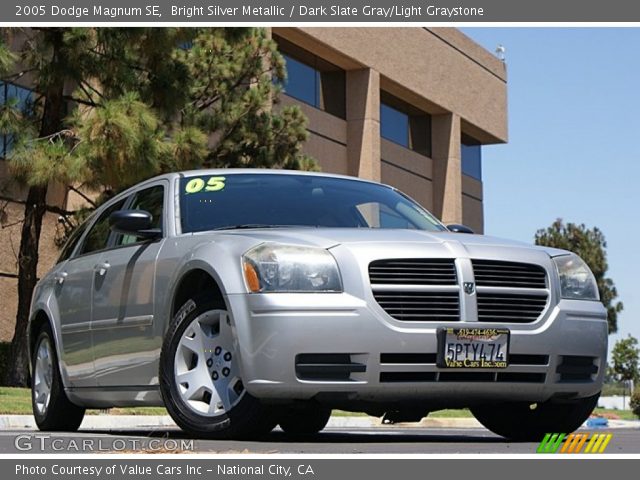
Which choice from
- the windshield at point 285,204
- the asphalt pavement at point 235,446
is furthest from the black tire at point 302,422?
the windshield at point 285,204

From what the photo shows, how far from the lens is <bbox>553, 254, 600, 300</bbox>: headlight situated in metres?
7.58

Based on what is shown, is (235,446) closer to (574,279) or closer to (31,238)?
(574,279)

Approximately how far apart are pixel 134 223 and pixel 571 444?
295 centimetres

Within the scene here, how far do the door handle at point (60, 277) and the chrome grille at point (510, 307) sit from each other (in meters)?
3.54

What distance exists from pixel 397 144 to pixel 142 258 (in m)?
36.8

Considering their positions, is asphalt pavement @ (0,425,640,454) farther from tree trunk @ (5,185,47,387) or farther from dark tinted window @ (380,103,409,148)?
dark tinted window @ (380,103,409,148)

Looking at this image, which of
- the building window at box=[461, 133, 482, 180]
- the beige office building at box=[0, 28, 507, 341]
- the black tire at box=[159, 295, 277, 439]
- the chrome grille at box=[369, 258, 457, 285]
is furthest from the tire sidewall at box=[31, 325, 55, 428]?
the building window at box=[461, 133, 482, 180]

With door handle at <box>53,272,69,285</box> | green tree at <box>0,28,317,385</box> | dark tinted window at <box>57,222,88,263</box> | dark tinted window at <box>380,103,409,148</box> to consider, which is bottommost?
door handle at <box>53,272,69,285</box>

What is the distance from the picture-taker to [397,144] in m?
44.6

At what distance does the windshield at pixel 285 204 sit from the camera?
804cm

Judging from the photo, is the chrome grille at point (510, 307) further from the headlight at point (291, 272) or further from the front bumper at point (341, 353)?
the headlight at point (291, 272)

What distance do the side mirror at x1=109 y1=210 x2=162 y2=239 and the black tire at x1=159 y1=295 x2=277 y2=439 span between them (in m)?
0.86

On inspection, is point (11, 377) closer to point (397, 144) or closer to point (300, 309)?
point (300, 309)

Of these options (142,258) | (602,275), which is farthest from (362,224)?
(602,275)
